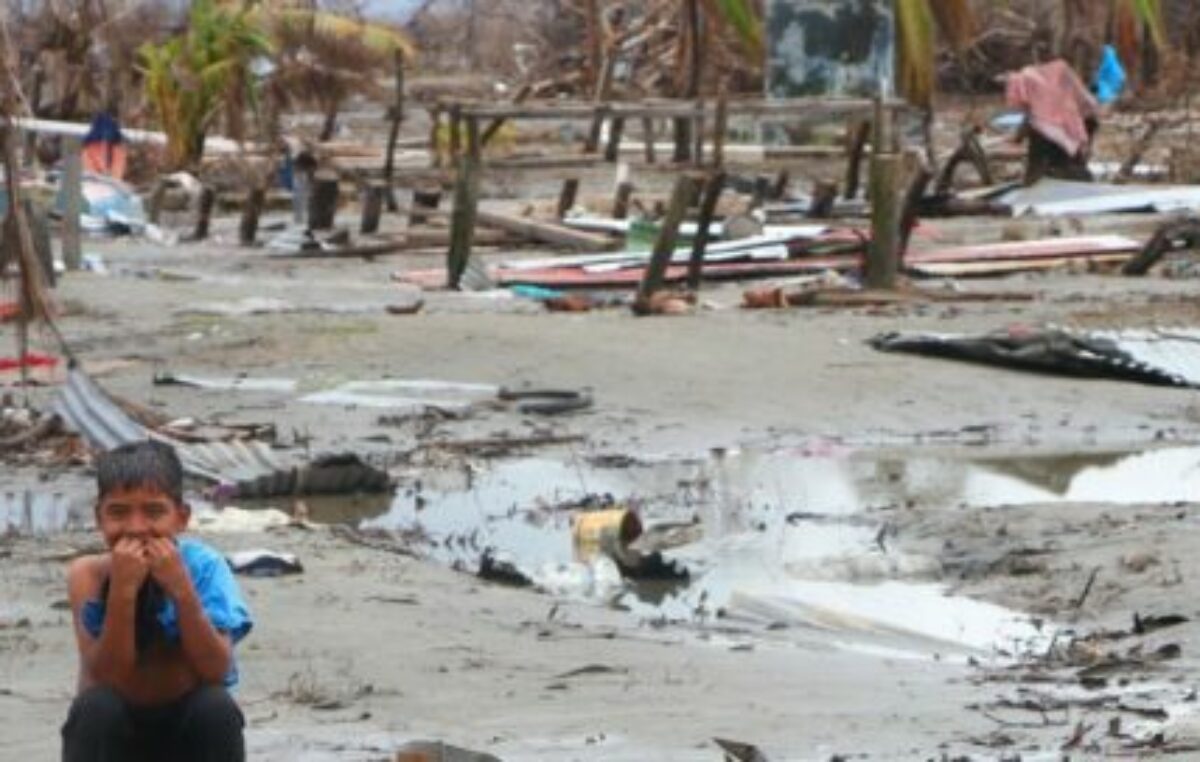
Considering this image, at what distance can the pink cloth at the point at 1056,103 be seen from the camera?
2866 cm

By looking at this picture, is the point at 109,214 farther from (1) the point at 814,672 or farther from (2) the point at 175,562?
(2) the point at 175,562

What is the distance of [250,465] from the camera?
40.1 feet

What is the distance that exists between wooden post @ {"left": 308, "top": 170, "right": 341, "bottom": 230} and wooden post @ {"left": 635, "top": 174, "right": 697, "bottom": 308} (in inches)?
330

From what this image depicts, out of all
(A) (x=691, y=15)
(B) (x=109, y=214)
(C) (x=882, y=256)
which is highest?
A: (A) (x=691, y=15)

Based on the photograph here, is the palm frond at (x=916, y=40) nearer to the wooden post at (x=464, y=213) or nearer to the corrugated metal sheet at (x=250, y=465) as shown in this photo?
the corrugated metal sheet at (x=250, y=465)

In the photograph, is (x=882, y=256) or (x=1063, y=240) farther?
(x=1063, y=240)

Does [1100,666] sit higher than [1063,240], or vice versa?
[1100,666]

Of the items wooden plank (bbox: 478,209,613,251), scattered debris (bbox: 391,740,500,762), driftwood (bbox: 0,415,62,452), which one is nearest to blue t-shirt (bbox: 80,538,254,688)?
scattered debris (bbox: 391,740,500,762)

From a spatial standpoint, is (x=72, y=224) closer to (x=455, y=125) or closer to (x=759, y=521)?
(x=455, y=125)

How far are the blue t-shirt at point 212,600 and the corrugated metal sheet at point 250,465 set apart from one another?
6.54m

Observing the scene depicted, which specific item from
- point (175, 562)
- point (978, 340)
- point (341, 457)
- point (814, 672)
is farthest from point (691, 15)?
point (175, 562)

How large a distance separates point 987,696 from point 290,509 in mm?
4870

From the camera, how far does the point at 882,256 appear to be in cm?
1900

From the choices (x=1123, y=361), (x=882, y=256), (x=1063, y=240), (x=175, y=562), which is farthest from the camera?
(x=1063, y=240)
